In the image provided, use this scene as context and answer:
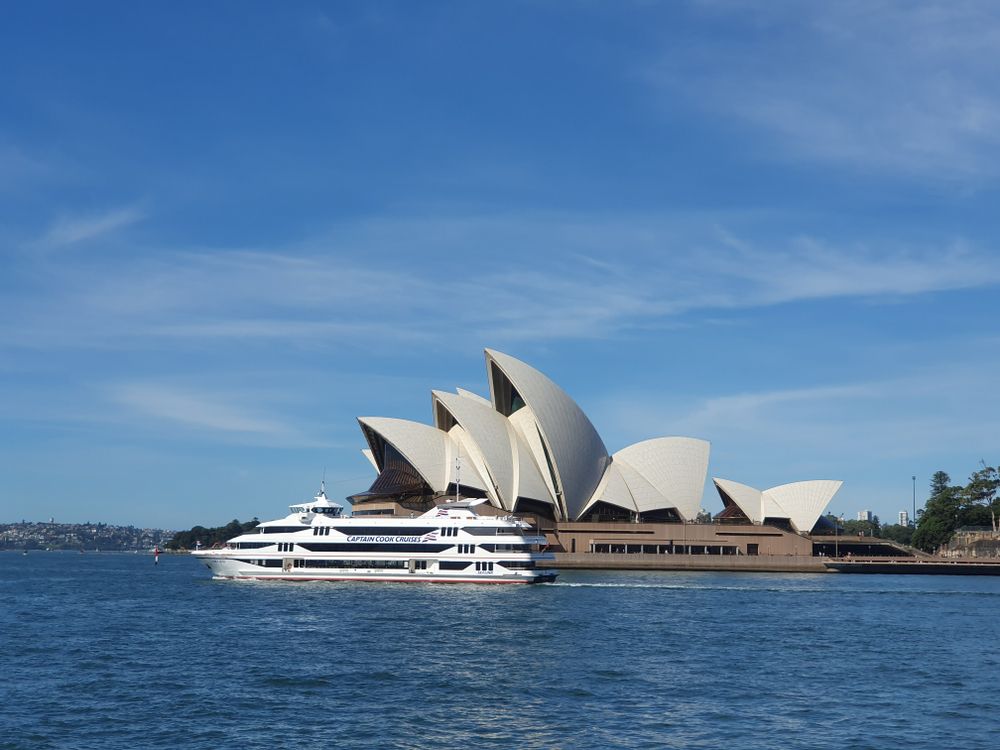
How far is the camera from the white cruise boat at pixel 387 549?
58125 mm

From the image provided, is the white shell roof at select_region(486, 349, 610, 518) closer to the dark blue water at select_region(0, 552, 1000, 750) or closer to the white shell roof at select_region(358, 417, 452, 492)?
the white shell roof at select_region(358, 417, 452, 492)

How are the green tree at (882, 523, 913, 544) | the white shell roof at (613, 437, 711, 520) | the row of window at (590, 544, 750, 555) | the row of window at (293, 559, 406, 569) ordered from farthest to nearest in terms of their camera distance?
the green tree at (882, 523, 913, 544) → the white shell roof at (613, 437, 711, 520) → the row of window at (590, 544, 750, 555) → the row of window at (293, 559, 406, 569)

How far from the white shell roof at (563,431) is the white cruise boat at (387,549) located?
2434 centimetres

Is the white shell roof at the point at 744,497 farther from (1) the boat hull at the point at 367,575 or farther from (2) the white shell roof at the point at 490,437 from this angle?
(1) the boat hull at the point at 367,575

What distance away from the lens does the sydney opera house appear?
8594cm

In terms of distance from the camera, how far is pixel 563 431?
87125mm

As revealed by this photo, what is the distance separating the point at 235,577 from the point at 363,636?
97.2 ft

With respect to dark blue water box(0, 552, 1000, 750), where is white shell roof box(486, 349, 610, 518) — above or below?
above

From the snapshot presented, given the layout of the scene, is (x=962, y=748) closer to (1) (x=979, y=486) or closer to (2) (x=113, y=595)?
(2) (x=113, y=595)

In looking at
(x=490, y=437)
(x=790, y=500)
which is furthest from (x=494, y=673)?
(x=790, y=500)

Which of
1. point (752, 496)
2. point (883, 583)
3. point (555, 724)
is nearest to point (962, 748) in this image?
point (555, 724)

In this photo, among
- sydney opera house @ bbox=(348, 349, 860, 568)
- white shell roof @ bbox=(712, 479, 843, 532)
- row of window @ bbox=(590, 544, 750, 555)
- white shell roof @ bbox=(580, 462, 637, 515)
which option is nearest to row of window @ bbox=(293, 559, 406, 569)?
sydney opera house @ bbox=(348, 349, 860, 568)

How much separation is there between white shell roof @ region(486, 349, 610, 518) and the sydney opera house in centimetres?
11

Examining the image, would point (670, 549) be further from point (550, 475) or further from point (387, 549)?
point (387, 549)
